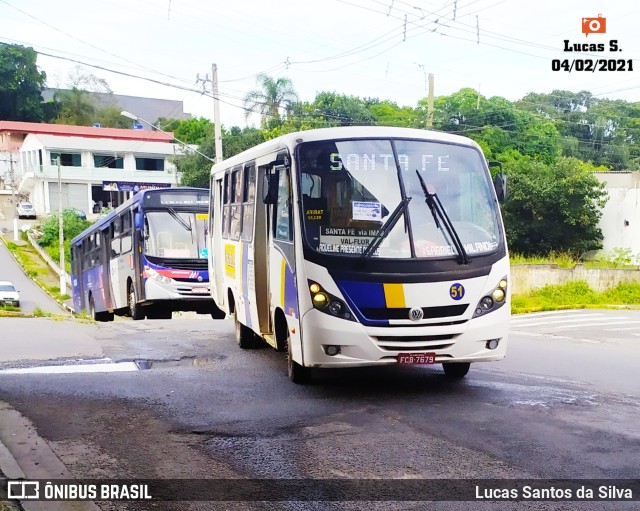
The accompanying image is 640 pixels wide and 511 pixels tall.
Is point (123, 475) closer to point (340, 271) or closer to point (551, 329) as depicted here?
point (340, 271)

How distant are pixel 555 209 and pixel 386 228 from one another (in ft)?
104

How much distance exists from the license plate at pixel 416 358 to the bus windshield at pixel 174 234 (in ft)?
36.7

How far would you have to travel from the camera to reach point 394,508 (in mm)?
5078

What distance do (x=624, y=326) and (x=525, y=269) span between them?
28.7ft

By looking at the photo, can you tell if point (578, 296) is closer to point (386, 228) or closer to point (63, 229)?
point (386, 228)

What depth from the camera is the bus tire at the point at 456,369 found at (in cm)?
948

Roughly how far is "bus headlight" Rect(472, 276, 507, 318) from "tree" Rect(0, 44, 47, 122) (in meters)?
75.5

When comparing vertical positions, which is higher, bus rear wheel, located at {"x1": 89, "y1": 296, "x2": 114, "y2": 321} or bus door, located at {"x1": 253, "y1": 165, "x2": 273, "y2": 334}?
bus door, located at {"x1": 253, "y1": 165, "x2": 273, "y2": 334}

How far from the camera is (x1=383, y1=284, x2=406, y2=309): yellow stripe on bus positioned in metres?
8.14

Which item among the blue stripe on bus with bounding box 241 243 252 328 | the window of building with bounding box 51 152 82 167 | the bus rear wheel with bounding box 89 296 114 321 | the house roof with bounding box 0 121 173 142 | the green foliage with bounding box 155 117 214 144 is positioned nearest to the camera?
the blue stripe on bus with bounding box 241 243 252 328

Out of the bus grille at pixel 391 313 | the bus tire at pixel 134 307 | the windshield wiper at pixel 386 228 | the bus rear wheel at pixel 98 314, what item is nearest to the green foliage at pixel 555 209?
the bus rear wheel at pixel 98 314

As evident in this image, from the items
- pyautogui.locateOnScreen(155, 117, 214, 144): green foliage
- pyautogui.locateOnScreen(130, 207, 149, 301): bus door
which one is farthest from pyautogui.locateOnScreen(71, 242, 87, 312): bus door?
pyautogui.locateOnScreen(155, 117, 214, 144): green foliage

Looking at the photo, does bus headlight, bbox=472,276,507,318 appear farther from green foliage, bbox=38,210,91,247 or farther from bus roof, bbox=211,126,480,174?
green foliage, bbox=38,210,91,247

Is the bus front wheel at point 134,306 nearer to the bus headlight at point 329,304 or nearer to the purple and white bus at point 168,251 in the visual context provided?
the purple and white bus at point 168,251
